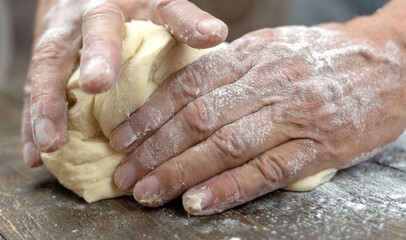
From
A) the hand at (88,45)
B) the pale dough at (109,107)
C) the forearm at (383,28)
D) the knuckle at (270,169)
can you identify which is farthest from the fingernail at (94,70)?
the forearm at (383,28)

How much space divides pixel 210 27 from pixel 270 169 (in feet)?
1.21

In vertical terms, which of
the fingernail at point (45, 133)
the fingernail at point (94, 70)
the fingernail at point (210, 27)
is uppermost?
the fingernail at point (210, 27)

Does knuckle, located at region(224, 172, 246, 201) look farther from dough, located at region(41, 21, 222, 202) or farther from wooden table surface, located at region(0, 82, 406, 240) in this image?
dough, located at region(41, 21, 222, 202)

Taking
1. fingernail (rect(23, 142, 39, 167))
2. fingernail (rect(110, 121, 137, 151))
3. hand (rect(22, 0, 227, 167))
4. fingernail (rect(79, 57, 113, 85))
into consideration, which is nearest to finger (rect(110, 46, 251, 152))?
fingernail (rect(110, 121, 137, 151))

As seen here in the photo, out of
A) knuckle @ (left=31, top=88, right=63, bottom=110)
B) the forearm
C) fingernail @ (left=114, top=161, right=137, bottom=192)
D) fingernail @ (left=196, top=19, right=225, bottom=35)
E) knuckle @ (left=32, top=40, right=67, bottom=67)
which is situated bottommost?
fingernail @ (left=114, top=161, right=137, bottom=192)

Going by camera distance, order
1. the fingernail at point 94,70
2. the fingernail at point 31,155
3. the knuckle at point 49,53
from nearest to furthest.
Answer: the fingernail at point 94,70 < the knuckle at point 49,53 < the fingernail at point 31,155

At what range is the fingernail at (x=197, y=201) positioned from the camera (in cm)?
95

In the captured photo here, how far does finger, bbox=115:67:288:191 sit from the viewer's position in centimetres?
101

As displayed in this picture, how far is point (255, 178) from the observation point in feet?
3.25

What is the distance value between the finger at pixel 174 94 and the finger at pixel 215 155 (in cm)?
11

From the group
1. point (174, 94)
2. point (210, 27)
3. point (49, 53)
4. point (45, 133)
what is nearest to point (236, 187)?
point (174, 94)

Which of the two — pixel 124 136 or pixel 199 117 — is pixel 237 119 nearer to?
pixel 199 117

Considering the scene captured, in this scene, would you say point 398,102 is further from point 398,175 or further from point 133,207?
point 133,207

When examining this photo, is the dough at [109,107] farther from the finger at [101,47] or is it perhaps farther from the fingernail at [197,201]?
the fingernail at [197,201]
